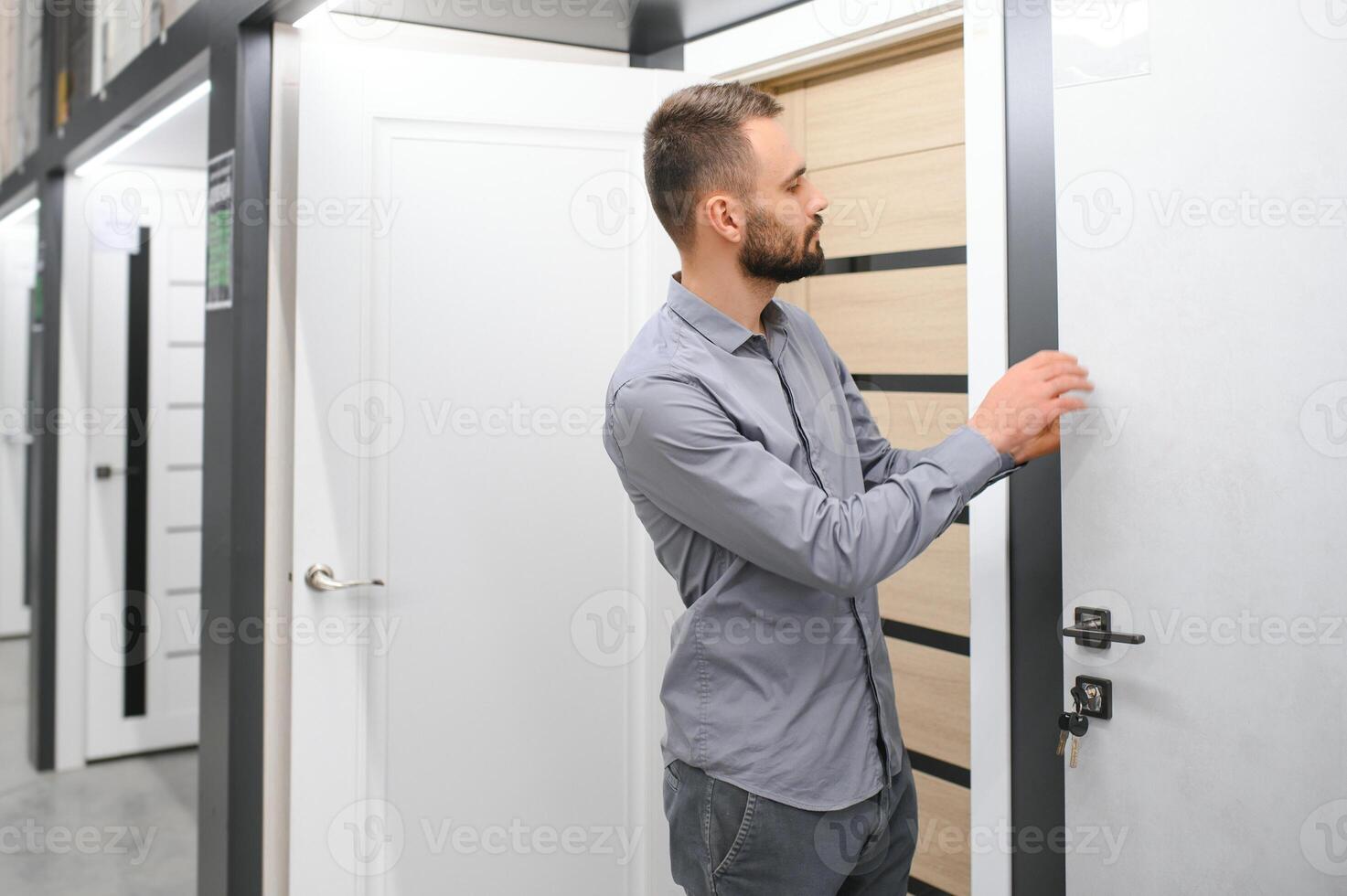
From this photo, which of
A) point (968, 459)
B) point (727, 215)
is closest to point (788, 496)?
point (968, 459)

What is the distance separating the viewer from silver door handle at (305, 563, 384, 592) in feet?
7.28

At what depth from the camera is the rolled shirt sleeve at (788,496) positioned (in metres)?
1.41

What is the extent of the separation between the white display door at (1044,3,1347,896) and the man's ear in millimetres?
555

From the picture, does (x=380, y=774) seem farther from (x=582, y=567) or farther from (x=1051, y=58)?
(x=1051, y=58)

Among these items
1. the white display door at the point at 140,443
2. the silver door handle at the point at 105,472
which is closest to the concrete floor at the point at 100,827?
the white display door at the point at 140,443

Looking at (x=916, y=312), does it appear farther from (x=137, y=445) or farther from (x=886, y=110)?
(x=137, y=445)

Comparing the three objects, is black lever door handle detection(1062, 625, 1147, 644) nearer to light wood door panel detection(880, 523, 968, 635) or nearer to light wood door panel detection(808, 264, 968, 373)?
light wood door panel detection(880, 523, 968, 635)

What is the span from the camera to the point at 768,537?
4.67 ft

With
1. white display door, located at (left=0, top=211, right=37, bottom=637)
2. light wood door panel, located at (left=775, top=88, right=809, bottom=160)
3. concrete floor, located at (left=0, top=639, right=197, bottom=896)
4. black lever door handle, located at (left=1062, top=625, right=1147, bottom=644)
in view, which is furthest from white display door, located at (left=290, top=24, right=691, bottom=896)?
white display door, located at (left=0, top=211, right=37, bottom=637)

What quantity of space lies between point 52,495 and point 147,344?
690 millimetres

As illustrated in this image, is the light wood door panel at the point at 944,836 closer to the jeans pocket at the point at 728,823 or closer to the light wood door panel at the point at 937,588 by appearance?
the light wood door panel at the point at 937,588

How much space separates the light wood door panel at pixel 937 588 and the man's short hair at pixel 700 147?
35.6 inches

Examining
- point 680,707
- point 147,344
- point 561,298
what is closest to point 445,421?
point 561,298

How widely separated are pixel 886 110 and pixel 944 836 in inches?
61.8
